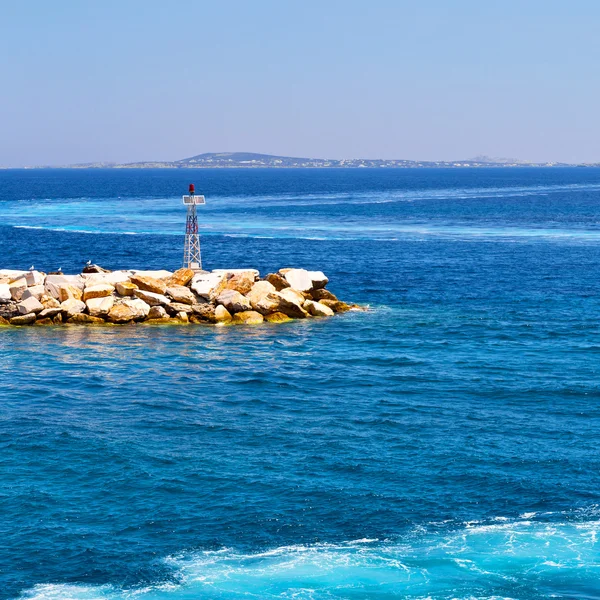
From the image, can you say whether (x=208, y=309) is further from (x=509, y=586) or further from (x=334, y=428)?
(x=509, y=586)

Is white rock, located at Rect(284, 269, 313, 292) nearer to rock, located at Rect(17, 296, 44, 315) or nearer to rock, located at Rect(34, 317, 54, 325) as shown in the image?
rock, located at Rect(34, 317, 54, 325)

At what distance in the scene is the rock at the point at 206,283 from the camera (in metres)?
48.6

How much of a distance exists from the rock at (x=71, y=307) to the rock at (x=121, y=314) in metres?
1.61

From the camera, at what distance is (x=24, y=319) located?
47219 millimetres

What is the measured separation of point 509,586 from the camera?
20.5 meters

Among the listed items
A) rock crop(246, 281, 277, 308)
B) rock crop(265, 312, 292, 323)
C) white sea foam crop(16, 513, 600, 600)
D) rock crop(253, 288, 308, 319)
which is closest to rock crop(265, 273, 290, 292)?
rock crop(246, 281, 277, 308)

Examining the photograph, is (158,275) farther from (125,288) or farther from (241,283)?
(241,283)

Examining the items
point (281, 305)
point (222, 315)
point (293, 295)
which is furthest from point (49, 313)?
point (293, 295)

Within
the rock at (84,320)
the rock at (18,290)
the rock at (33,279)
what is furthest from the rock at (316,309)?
the rock at (18,290)

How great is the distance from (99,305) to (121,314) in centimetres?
149

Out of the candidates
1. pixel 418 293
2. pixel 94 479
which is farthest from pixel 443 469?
pixel 418 293

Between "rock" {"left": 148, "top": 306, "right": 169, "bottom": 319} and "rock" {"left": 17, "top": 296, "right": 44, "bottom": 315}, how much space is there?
5.88 metres

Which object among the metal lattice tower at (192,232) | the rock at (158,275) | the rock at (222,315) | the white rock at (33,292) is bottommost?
the rock at (222,315)

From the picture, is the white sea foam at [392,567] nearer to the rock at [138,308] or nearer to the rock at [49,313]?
the rock at [138,308]
